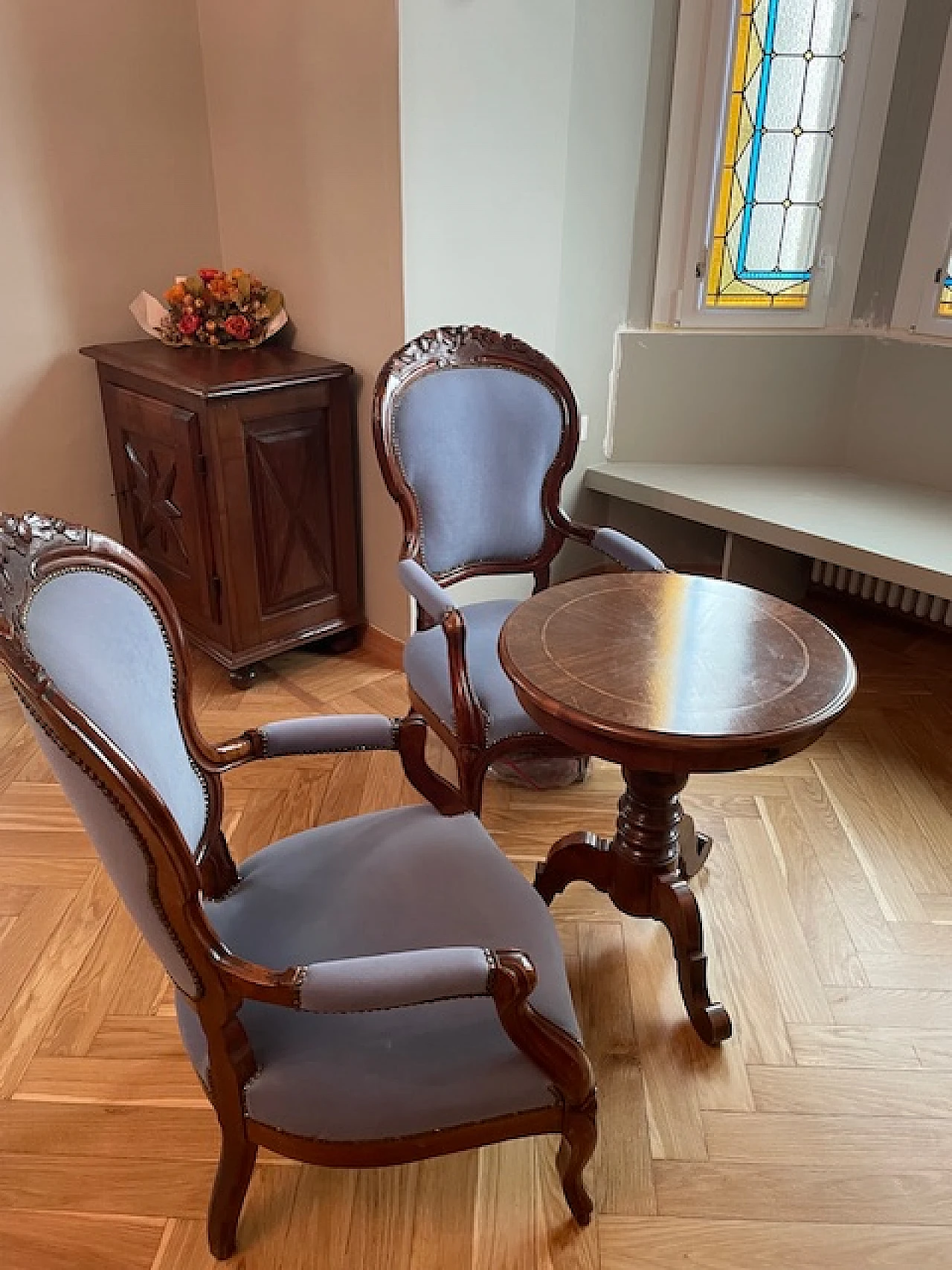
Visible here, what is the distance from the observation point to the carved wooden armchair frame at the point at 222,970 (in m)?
0.86

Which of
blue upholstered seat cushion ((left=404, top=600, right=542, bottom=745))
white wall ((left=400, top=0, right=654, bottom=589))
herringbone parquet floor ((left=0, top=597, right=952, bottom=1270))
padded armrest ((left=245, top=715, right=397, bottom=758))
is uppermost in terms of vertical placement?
white wall ((left=400, top=0, right=654, bottom=589))

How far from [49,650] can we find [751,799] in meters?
1.70

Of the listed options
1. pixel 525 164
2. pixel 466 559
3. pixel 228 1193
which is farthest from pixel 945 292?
pixel 228 1193

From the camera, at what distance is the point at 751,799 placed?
221 centimetres

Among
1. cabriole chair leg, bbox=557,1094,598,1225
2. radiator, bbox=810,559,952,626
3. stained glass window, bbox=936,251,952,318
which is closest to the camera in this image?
cabriole chair leg, bbox=557,1094,598,1225

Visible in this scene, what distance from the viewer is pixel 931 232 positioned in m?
2.69

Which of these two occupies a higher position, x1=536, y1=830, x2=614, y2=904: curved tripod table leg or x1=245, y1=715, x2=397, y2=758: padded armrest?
x1=245, y1=715, x2=397, y2=758: padded armrest

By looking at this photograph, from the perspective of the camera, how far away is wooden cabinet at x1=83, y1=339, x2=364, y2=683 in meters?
2.35

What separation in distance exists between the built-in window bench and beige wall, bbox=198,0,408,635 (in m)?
0.85

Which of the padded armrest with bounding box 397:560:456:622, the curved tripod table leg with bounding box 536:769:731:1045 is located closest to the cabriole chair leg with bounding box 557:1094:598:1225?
the curved tripod table leg with bounding box 536:769:731:1045

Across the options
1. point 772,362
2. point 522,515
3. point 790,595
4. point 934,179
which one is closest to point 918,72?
point 934,179

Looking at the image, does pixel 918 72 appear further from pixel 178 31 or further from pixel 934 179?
pixel 178 31

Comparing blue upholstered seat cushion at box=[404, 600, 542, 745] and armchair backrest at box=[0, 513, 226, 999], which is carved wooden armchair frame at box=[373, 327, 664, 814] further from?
armchair backrest at box=[0, 513, 226, 999]

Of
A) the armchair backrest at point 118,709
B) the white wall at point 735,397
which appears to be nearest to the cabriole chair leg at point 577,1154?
the armchair backrest at point 118,709
